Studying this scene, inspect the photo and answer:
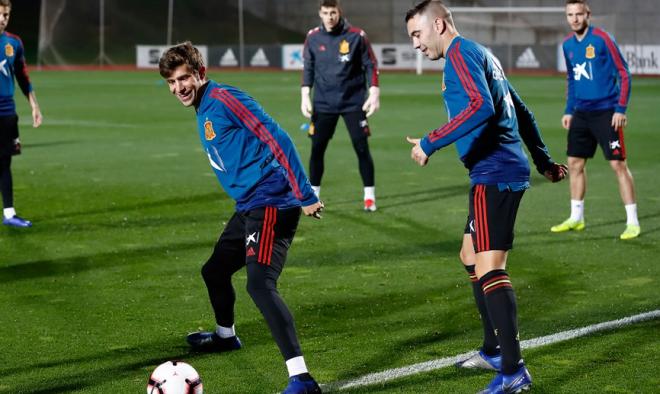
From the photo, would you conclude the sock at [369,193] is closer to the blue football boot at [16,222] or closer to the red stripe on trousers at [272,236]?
the blue football boot at [16,222]

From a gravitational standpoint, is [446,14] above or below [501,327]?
above

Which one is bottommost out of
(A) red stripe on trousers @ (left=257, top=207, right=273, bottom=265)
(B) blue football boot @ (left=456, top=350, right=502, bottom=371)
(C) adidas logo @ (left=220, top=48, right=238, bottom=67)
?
(C) adidas logo @ (left=220, top=48, right=238, bottom=67)

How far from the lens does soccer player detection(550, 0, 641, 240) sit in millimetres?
9352

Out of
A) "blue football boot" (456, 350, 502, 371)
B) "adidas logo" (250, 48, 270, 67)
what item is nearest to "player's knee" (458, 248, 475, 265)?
"blue football boot" (456, 350, 502, 371)

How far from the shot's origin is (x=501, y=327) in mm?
5000

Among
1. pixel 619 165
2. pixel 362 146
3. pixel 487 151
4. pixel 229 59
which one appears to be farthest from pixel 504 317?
pixel 229 59

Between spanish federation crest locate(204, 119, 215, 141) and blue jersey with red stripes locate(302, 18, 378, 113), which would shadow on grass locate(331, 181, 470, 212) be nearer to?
blue jersey with red stripes locate(302, 18, 378, 113)

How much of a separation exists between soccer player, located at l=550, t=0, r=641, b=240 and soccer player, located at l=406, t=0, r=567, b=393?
442cm

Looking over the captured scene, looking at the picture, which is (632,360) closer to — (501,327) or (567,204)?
(501,327)

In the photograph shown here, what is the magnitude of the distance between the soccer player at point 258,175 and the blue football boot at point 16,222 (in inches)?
202

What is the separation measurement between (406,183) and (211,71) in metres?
29.2

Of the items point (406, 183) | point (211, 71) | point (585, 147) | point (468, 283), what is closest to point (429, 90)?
point (211, 71)

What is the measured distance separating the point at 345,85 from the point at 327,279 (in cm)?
369

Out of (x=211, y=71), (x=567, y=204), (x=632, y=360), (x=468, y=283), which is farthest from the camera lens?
(x=211, y=71)
